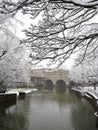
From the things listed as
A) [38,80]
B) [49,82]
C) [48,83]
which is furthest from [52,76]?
[38,80]

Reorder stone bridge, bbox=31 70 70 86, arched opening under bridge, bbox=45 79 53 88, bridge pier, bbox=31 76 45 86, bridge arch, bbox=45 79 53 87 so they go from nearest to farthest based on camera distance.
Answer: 1. bridge pier, bbox=31 76 45 86
2. stone bridge, bbox=31 70 70 86
3. arched opening under bridge, bbox=45 79 53 88
4. bridge arch, bbox=45 79 53 87

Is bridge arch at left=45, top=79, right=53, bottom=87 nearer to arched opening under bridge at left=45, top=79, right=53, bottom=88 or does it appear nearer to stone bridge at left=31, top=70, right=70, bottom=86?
arched opening under bridge at left=45, top=79, right=53, bottom=88

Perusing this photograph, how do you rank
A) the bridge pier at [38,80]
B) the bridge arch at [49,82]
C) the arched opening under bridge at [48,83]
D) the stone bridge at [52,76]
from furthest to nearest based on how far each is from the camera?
1. the bridge arch at [49,82]
2. the arched opening under bridge at [48,83]
3. the stone bridge at [52,76]
4. the bridge pier at [38,80]

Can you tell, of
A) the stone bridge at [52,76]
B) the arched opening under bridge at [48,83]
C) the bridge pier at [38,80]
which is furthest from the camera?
the arched opening under bridge at [48,83]

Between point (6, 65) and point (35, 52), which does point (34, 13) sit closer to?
point (35, 52)

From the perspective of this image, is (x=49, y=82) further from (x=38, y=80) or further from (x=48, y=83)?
(x=38, y=80)

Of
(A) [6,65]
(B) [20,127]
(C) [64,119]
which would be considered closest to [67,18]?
(B) [20,127]

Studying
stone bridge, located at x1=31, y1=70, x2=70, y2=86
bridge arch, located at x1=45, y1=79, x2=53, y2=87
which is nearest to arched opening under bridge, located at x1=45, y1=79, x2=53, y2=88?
bridge arch, located at x1=45, y1=79, x2=53, y2=87

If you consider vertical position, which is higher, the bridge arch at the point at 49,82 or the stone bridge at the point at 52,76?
the stone bridge at the point at 52,76

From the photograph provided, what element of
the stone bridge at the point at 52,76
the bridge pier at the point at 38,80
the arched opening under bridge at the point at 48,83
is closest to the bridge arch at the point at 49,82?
the arched opening under bridge at the point at 48,83

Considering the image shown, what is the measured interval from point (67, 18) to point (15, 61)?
52.2 feet

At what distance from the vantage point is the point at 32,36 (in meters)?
4.05

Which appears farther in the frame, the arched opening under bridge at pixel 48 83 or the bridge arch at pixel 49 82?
the bridge arch at pixel 49 82

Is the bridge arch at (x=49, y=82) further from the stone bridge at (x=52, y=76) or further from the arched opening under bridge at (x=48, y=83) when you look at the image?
the stone bridge at (x=52, y=76)
